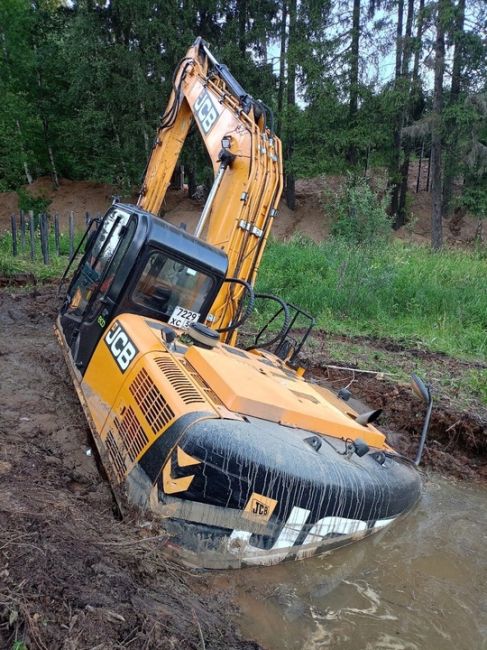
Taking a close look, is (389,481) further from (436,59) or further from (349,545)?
(436,59)

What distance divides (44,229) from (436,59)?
15551 mm

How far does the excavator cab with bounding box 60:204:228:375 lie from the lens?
3930 mm

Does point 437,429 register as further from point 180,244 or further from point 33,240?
point 33,240

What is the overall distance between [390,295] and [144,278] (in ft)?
23.9

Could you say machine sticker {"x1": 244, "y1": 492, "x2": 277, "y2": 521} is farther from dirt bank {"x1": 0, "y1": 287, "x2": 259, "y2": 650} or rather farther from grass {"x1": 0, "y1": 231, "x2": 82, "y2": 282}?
grass {"x1": 0, "y1": 231, "x2": 82, "y2": 282}

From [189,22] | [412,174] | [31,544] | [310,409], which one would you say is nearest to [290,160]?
[189,22]

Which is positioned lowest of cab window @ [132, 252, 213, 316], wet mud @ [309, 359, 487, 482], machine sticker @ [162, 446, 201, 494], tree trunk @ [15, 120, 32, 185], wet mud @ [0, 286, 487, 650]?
wet mud @ [309, 359, 487, 482]

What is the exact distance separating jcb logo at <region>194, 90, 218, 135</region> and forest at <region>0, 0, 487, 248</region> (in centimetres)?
1556

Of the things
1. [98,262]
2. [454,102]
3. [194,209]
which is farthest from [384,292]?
[454,102]

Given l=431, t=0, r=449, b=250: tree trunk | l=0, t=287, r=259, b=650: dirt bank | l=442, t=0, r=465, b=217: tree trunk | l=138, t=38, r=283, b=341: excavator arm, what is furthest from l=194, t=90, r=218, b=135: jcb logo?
l=442, t=0, r=465, b=217: tree trunk

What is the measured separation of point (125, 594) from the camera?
2.27m

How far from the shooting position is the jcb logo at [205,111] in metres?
5.36

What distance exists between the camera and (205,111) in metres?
5.44

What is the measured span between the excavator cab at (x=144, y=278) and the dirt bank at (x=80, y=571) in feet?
2.70
